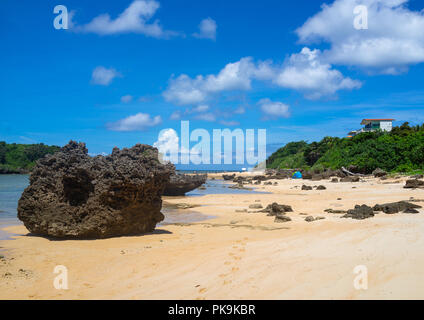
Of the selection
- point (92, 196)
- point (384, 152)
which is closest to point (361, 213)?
point (92, 196)

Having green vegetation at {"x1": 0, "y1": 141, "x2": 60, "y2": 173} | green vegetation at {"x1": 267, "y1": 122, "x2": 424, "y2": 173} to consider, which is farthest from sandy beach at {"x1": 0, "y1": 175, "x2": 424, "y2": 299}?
green vegetation at {"x1": 0, "y1": 141, "x2": 60, "y2": 173}

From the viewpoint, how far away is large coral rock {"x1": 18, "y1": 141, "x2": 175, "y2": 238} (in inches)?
327

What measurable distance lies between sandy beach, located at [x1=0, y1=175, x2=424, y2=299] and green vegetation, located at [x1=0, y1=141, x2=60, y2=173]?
76.8 m

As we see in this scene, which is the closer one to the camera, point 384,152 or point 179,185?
point 179,185

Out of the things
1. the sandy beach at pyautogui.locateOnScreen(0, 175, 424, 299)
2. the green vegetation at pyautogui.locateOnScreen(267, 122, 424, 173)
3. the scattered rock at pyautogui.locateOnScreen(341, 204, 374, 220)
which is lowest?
the sandy beach at pyautogui.locateOnScreen(0, 175, 424, 299)

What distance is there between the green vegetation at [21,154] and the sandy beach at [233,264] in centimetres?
7681

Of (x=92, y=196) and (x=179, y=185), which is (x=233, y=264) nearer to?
(x=92, y=196)

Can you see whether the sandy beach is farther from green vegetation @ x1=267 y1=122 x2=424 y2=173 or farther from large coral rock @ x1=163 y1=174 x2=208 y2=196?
green vegetation @ x1=267 y1=122 x2=424 y2=173

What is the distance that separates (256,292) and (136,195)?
5.44 meters

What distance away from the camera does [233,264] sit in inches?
200

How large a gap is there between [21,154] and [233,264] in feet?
295
